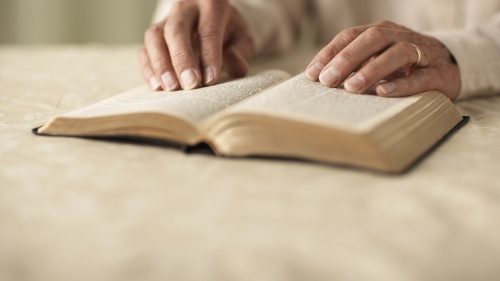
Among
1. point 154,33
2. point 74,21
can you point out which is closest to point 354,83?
point 154,33

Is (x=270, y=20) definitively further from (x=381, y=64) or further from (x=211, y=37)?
(x=381, y=64)

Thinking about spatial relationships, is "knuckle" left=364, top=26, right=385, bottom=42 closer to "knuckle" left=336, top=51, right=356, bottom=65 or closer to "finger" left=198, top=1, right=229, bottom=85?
"knuckle" left=336, top=51, right=356, bottom=65

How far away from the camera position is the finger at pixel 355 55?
82 cm

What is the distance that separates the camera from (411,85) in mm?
823

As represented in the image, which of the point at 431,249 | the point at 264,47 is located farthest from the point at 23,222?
the point at 264,47

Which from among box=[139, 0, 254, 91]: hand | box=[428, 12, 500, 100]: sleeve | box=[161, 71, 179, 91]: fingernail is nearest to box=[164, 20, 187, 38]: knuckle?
box=[139, 0, 254, 91]: hand

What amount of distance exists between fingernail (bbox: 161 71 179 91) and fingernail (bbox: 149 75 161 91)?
0.02m

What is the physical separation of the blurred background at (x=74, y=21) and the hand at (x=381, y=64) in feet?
A: 6.67

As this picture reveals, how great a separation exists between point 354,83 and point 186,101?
23cm

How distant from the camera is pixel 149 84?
38.2 inches

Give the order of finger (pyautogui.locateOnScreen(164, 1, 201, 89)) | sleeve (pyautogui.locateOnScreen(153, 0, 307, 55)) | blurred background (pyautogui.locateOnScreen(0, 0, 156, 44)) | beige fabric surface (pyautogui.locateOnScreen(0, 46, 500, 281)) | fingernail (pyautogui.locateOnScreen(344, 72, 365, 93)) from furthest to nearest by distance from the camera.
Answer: blurred background (pyautogui.locateOnScreen(0, 0, 156, 44)) < sleeve (pyautogui.locateOnScreen(153, 0, 307, 55)) < finger (pyautogui.locateOnScreen(164, 1, 201, 89)) < fingernail (pyautogui.locateOnScreen(344, 72, 365, 93)) < beige fabric surface (pyautogui.locateOnScreen(0, 46, 500, 281))

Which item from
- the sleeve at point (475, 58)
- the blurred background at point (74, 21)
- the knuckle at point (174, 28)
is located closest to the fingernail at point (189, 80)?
the knuckle at point (174, 28)

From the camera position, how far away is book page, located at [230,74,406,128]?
2.15 ft

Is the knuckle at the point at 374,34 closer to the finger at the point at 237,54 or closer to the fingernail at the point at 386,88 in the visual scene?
the fingernail at the point at 386,88
